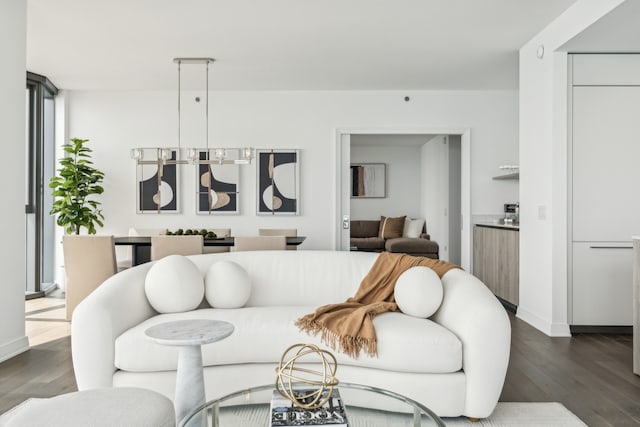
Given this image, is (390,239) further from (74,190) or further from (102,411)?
(102,411)

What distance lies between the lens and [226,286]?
122 inches

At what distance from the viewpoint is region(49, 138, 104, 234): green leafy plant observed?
6121 millimetres

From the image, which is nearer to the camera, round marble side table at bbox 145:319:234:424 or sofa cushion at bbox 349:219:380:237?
round marble side table at bbox 145:319:234:424

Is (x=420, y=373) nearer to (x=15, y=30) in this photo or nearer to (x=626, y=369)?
(x=626, y=369)

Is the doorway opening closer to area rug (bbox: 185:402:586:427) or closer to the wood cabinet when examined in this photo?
the wood cabinet

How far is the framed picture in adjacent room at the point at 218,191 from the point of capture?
677cm

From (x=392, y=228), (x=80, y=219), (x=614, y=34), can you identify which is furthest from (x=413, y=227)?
(x=614, y=34)

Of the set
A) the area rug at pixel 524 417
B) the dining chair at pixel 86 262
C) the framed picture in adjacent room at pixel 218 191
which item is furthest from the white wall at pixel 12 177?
the framed picture in adjacent room at pixel 218 191

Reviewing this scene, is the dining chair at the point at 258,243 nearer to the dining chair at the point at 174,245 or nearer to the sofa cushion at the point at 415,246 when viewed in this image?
the dining chair at the point at 174,245

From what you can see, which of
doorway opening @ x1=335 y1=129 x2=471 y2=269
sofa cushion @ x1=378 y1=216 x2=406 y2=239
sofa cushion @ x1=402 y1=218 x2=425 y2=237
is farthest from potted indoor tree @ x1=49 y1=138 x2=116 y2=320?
sofa cushion @ x1=402 y1=218 x2=425 y2=237

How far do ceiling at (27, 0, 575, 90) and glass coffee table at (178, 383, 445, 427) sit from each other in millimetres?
3125

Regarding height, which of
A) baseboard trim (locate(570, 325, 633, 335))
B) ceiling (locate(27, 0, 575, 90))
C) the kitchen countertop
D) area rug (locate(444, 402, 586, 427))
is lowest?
area rug (locate(444, 402, 586, 427))

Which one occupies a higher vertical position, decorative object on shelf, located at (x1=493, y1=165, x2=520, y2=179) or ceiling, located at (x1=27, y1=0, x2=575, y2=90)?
ceiling, located at (x1=27, y1=0, x2=575, y2=90)

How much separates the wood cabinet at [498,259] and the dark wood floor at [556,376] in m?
1.18
